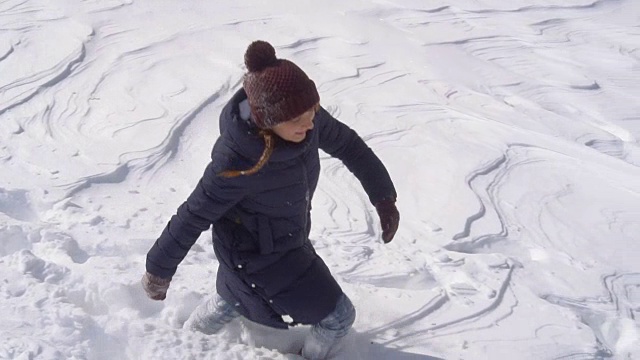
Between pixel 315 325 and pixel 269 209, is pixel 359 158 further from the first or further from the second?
pixel 315 325

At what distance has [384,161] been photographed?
11.7ft

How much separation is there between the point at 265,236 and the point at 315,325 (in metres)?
0.31

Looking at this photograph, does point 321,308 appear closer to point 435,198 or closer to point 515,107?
point 435,198

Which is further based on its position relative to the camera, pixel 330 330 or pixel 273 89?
pixel 330 330

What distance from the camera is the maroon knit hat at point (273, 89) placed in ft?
6.57

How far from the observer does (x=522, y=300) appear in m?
2.71

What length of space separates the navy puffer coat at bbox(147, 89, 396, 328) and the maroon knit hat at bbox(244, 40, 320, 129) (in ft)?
0.25

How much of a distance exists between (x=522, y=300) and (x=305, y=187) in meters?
0.92

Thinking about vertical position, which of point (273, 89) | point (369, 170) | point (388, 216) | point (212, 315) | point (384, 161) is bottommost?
point (384, 161)

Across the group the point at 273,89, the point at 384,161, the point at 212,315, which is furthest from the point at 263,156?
the point at 384,161

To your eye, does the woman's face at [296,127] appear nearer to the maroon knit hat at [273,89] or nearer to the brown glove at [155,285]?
the maroon knit hat at [273,89]

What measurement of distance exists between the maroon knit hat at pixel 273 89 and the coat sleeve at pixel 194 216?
199 millimetres

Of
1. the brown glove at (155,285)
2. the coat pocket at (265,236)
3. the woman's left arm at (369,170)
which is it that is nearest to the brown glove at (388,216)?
the woman's left arm at (369,170)

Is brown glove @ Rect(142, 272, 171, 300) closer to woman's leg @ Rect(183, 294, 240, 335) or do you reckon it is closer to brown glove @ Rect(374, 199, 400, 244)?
woman's leg @ Rect(183, 294, 240, 335)
